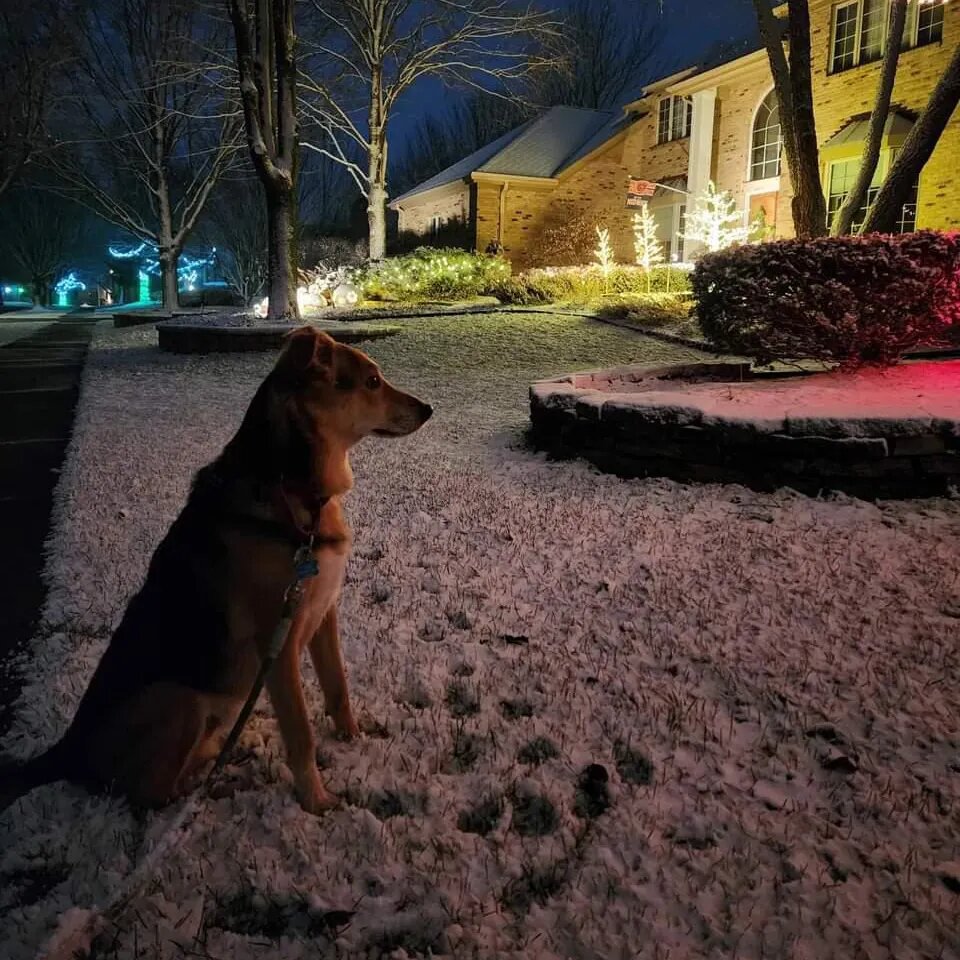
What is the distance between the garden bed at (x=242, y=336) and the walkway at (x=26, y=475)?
1887 mm

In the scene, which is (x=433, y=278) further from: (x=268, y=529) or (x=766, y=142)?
(x=268, y=529)

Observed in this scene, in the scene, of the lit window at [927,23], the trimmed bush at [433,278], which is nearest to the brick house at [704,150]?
the lit window at [927,23]

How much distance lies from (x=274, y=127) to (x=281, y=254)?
305 centimetres

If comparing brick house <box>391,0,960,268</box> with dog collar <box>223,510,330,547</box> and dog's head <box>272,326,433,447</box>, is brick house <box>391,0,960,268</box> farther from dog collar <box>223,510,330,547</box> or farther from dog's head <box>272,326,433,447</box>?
dog collar <box>223,510,330,547</box>

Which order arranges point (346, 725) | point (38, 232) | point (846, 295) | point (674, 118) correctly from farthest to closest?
point (38, 232) → point (674, 118) → point (846, 295) → point (346, 725)

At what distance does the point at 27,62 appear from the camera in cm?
2412

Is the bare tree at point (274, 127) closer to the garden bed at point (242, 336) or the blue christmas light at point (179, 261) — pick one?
the garden bed at point (242, 336)

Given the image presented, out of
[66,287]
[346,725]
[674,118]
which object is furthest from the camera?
[66,287]

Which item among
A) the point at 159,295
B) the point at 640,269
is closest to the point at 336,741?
the point at 640,269

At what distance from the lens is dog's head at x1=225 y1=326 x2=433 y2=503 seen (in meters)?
2.09

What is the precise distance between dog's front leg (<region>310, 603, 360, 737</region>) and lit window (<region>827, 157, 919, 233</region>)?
1639 centimetres

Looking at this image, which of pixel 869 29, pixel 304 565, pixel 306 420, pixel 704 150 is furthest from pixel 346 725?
pixel 704 150

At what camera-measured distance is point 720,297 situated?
23.5ft

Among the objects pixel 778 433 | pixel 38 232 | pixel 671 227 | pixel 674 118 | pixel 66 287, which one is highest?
pixel 38 232
